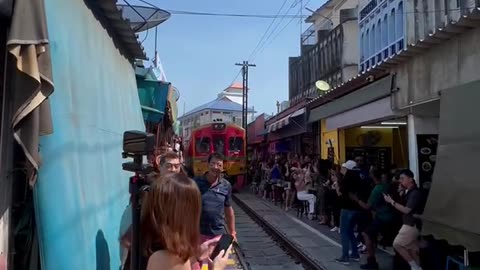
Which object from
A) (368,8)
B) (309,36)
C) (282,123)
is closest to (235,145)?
(282,123)

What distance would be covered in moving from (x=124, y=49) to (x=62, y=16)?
357 cm

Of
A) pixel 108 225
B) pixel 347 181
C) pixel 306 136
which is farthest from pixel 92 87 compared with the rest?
pixel 306 136

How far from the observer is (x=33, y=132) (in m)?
2.47

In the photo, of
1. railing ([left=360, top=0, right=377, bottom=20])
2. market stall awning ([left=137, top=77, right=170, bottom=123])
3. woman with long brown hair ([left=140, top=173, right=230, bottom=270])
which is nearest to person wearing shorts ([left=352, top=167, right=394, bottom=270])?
market stall awning ([left=137, top=77, right=170, bottom=123])

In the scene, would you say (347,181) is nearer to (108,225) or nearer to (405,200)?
(405,200)

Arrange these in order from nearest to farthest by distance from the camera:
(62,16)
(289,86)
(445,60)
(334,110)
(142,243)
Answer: (142,243) → (62,16) → (445,60) → (334,110) → (289,86)

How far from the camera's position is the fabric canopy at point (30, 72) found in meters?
2.44

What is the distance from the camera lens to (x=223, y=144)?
81.0ft

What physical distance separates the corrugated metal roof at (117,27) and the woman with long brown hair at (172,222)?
2.42 m

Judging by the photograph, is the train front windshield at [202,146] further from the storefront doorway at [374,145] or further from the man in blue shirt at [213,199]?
the man in blue shirt at [213,199]

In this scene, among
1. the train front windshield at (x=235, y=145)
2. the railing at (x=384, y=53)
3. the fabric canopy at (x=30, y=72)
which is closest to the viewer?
the fabric canopy at (x=30, y=72)

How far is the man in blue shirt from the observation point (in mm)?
5523

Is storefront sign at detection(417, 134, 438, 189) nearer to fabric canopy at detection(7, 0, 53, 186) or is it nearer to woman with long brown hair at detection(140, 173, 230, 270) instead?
woman with long brown hair at detection(140, 173, 230, 270)

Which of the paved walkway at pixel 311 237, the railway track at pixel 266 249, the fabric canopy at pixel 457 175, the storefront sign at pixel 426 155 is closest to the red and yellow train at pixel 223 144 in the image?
the paved walkway at pixel 311 237
